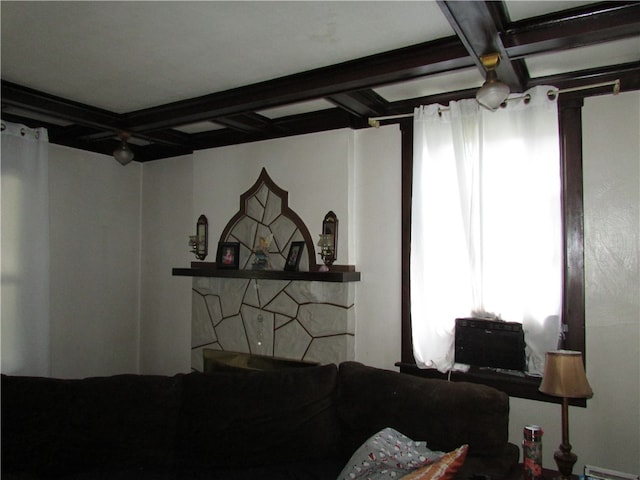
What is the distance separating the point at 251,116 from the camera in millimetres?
3275

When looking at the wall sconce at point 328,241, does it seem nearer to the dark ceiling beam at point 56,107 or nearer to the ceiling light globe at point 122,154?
the ceiling light globe at point 122,154

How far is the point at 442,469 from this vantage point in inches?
72.6

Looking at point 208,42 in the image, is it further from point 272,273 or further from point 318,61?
point 272,273

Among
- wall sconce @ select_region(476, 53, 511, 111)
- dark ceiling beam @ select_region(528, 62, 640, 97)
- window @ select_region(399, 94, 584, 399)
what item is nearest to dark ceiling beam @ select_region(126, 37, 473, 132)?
wall sconce @ select_region(476, 53, 511, 111)

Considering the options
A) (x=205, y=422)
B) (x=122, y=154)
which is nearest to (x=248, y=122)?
(x=122, y=154)

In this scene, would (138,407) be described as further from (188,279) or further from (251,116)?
(251,116)

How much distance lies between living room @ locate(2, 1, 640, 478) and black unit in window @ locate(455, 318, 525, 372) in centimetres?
30

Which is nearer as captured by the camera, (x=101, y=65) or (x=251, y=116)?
(x=101, y=65)

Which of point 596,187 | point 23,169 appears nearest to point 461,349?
point 596,187

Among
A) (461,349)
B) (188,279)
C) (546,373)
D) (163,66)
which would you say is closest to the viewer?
(546,373)

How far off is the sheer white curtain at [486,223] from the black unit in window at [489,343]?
6cm

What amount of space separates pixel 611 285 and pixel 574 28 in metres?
1.32

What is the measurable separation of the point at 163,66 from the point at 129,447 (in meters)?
2.00

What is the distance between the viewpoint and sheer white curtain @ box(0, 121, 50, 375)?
325 cm
